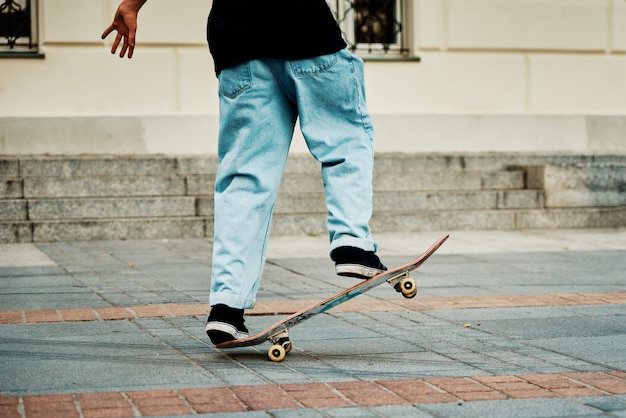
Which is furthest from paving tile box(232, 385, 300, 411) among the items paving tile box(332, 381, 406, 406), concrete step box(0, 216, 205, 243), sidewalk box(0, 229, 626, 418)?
concrete step box(0, 216, 205, 243)

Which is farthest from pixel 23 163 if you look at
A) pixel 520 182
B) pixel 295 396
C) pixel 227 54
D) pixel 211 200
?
pixel 295 396

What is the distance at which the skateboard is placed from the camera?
3.99 meters

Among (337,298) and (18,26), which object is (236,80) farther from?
(18,26)

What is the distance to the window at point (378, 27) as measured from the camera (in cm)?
1227

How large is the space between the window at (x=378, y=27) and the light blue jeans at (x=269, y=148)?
815cm

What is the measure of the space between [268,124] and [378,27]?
8.40 meters

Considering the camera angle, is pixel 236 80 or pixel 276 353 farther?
pixel 236 80

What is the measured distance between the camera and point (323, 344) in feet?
14.6

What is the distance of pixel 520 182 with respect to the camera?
435 inches

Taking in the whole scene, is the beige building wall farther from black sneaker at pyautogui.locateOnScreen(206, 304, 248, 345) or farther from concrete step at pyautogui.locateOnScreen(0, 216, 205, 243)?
black sneaker at pyautogui.locateOnScreen(206, 304, 248, 345)

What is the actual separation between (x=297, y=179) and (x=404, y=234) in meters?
1.23

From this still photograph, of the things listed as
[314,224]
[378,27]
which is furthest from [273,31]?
[378,27]

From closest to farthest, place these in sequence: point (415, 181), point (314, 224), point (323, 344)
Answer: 1. point (323, 344)
2. point (314, 224)
3. point (415, 181)

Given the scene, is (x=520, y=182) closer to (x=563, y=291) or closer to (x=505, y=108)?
(x=505, y=108)
